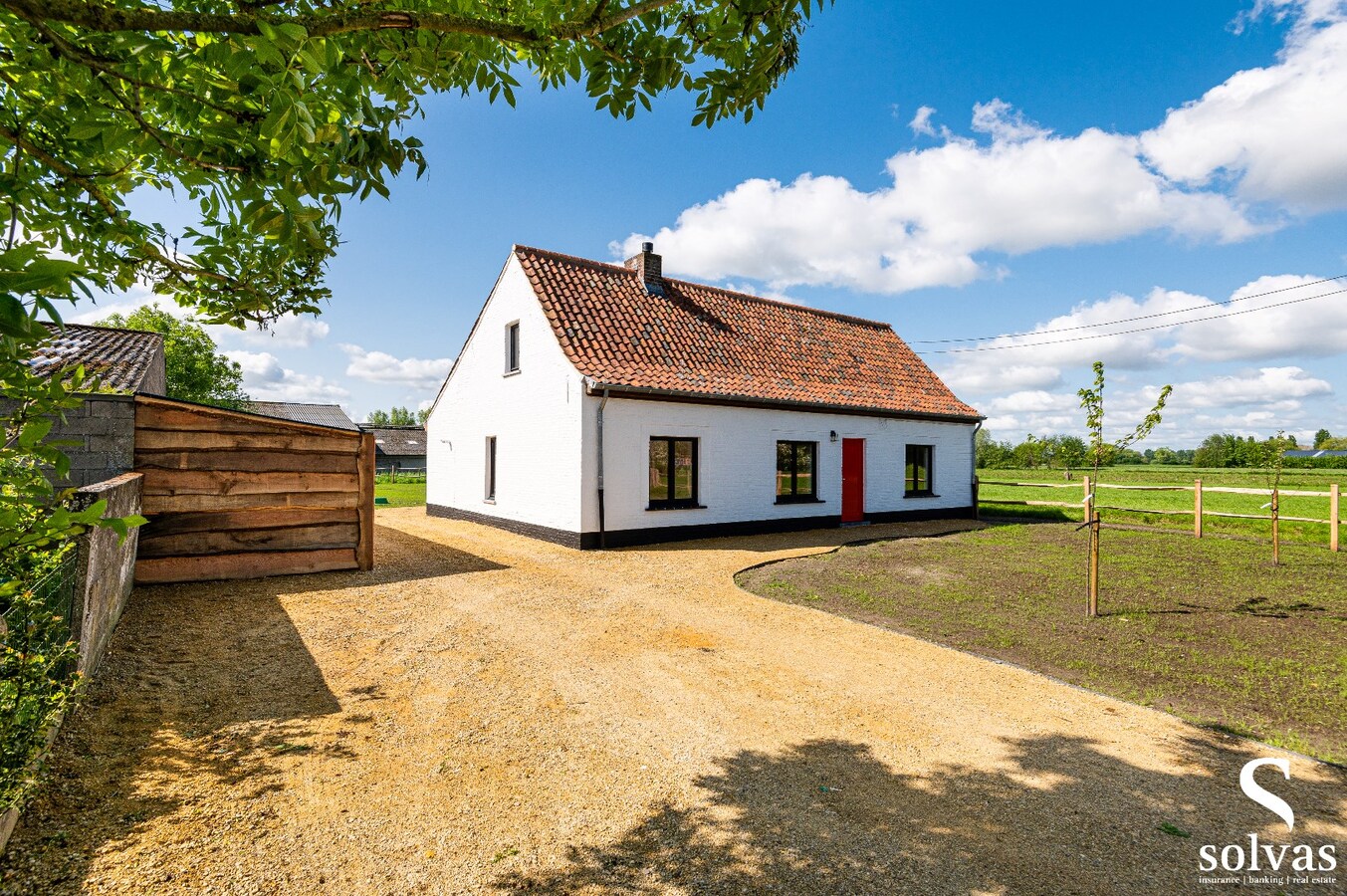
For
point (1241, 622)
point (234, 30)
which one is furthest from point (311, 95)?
point (1241, 622)

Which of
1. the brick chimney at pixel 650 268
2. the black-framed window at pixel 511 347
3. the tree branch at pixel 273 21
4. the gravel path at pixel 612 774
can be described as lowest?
the gravel path at pixel 612 774

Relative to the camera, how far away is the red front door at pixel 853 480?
16.4m

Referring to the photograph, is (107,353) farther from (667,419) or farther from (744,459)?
(744,459)

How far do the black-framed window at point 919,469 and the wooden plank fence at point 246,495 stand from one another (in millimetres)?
14943

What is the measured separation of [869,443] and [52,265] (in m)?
17.1

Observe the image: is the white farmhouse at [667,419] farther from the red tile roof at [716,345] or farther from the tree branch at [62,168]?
the tree branch at [62,168]

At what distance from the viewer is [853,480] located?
16.6m

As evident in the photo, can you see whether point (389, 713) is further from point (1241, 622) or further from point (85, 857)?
point (1241, 622)

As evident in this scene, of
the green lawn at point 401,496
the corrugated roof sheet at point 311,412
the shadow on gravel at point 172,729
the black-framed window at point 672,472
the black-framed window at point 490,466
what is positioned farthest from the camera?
the corrugated roof sheet at point 311,412

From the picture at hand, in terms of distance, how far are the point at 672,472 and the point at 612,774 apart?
997cm

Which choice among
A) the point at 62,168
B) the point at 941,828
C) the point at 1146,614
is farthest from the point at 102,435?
the point at 1146,614

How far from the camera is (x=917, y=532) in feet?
49.5

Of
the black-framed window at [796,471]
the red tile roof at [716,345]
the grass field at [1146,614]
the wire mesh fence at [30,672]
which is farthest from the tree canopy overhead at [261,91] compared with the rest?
the black-framed window at [796,471]

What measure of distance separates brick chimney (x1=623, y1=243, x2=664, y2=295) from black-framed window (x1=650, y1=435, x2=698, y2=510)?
4976mm
